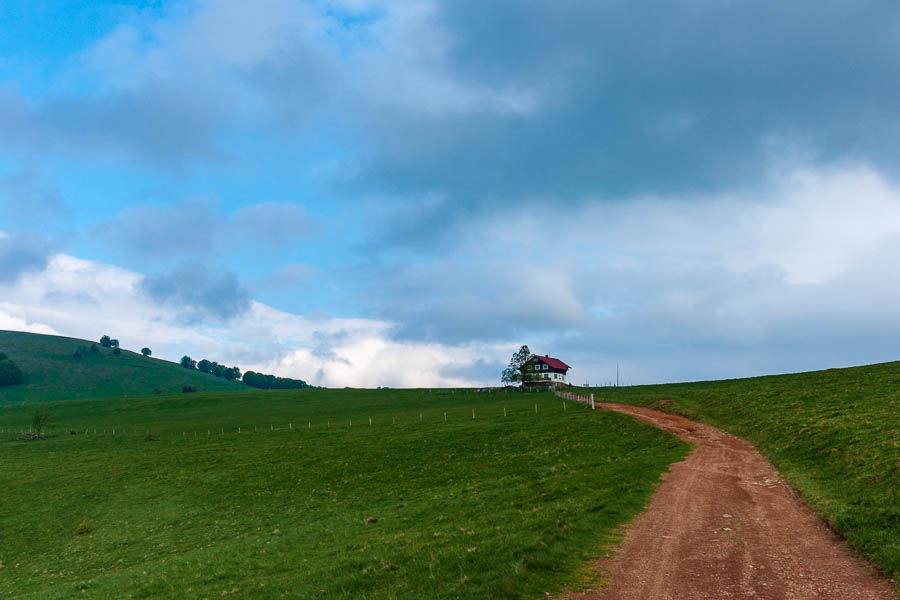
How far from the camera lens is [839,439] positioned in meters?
29.6

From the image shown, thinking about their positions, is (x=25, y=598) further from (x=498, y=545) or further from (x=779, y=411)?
(x=779, y=411)

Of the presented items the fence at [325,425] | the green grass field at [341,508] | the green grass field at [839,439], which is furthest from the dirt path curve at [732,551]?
the fence at [325,425]

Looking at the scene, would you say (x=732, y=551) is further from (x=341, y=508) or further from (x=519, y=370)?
(x=519, y=370)

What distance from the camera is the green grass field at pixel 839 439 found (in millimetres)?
17906

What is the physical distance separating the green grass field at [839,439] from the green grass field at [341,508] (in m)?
6.86

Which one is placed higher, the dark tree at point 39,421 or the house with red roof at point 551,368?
the house with red roof at point 551,368

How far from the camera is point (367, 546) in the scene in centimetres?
2219

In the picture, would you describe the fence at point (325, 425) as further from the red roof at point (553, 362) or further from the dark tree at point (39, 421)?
the red roof at point (553, 362)

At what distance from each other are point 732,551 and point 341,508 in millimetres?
23216

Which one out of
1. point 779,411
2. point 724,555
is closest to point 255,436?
point 779,411

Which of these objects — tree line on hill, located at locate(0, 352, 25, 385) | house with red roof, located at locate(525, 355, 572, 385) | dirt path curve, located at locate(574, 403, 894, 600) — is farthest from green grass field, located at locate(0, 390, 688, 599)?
tree line on hill, located at locate(0, 352, 25, 385)

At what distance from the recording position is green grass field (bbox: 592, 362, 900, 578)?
1791 centimetres

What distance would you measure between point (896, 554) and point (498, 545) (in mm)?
10947

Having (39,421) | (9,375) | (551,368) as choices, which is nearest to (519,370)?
(551,368)
